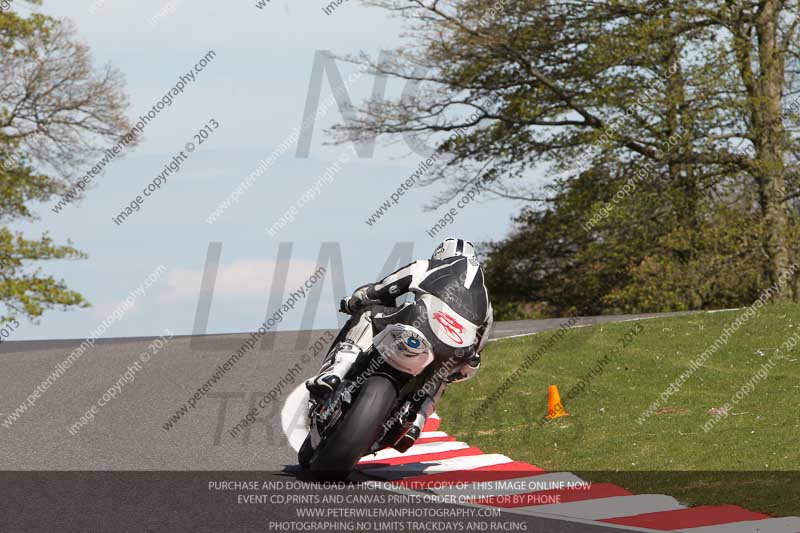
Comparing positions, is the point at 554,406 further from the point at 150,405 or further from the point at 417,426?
the point at 150,405

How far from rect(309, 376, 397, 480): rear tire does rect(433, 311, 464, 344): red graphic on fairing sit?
56 centimetres

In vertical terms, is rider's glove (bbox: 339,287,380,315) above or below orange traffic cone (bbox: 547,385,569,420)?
above

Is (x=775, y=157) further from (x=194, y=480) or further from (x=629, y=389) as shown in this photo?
(x=194, y=480)

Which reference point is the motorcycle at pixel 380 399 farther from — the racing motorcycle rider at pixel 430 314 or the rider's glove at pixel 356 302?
the rider's glove at pixel 356 302

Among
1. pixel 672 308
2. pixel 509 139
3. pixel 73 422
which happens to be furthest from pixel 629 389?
pixel 509 139

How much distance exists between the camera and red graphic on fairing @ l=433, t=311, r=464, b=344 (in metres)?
8.09

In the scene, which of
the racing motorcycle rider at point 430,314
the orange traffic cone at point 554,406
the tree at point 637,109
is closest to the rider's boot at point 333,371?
the racing motorcycle rider at point 430,314

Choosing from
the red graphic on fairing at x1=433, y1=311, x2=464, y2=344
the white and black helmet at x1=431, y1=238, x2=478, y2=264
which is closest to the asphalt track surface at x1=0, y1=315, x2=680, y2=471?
the red graphic on fairing at x1=433, y1=311, x2=464, y2=344

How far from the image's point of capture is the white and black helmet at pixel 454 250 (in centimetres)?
868

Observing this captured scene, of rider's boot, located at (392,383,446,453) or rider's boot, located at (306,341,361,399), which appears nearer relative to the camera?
rider's boot, located at (306,341,361,399)

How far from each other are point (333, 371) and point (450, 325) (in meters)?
0.98

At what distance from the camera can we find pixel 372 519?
284 inches

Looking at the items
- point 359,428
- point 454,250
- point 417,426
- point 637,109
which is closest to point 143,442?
point 417,426

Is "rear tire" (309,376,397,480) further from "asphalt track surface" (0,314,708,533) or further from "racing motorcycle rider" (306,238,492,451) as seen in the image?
"asphalt track surface" (0,314,708,533)
